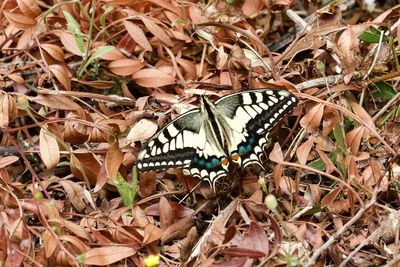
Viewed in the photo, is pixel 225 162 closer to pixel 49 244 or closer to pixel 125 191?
pixel 125 191

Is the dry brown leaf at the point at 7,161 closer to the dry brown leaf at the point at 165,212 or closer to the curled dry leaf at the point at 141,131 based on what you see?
the curled dry leaf at the point at 141,131

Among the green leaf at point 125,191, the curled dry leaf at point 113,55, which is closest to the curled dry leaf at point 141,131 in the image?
the green leaf at point 125,191

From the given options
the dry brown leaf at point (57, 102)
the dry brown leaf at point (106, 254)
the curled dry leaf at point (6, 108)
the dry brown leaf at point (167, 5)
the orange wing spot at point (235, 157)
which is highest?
the dry brown leaf at point (167, 5)

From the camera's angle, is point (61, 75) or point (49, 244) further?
point (61, 75)

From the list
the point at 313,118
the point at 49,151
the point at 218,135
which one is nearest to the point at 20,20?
the point at 49,151

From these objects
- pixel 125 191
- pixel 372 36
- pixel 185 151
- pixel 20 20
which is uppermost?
pixel 20 20

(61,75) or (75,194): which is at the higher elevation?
(61,75)

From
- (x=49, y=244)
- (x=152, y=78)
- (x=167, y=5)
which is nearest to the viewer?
(x=49, y=244)
